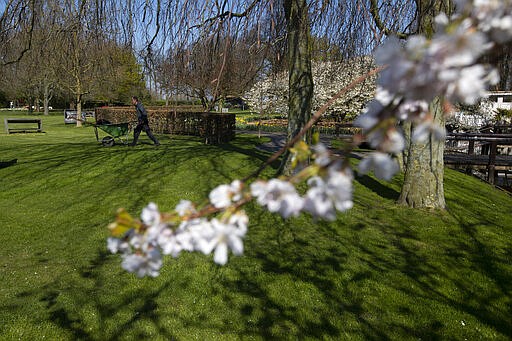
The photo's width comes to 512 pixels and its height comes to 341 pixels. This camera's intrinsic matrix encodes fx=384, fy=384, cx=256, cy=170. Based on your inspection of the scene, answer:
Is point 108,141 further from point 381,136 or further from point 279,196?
point 381,136

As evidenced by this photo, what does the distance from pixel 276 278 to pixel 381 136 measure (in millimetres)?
3709

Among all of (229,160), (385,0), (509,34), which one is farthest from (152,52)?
(509,34)

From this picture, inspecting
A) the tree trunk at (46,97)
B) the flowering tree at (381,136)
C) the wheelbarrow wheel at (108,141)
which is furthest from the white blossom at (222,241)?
the tree trunk at (46,97)

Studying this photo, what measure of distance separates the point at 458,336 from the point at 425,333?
0.87 ft

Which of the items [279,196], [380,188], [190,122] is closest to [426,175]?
[380,188]

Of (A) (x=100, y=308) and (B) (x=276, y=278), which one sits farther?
(B) (x=276, y=278)

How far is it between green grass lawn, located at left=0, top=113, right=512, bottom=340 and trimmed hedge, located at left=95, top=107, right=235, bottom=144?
21.4 feet

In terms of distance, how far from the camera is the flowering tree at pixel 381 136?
2.25 feet

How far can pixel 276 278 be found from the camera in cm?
427

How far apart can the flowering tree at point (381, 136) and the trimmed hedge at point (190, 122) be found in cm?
1076

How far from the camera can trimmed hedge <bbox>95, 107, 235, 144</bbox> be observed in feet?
47.0

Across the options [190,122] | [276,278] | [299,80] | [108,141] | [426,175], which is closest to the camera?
[276,278]

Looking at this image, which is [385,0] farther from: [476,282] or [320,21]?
[476,282]

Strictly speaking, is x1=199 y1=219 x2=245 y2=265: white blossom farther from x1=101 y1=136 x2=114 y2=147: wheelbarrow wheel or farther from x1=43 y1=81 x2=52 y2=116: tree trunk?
x1=43 y1=81 x2=52 y2=116: tree trunk
